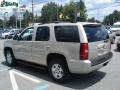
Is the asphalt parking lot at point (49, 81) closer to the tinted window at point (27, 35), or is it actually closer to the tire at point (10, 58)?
the tire at point (10, 58)

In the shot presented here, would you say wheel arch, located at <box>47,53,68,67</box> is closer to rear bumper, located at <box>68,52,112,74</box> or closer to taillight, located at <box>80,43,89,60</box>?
rear bumper, located at <box>68,52,112,74</box>

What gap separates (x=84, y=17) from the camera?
86.6m

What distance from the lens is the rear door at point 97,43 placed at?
7.13m

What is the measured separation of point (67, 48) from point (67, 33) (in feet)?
1.61

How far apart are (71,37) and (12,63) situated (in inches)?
158

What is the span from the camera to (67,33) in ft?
24.2

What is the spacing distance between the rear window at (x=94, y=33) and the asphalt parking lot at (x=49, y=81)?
138cm

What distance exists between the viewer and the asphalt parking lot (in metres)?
7.16

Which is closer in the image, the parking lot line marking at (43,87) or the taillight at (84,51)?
the taillight at (84,51)

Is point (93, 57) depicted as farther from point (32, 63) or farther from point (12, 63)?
point (12, 63)

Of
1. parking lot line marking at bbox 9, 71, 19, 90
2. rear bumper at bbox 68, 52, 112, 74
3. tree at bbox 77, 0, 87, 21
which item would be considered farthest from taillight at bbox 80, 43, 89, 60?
tree at bbox 77, 0, 87, 21

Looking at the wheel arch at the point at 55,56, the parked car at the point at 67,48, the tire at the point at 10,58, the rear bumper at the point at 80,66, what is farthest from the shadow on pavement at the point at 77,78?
the tire at the point at 10,58

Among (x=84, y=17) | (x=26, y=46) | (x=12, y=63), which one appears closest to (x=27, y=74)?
(x=26, y=46)

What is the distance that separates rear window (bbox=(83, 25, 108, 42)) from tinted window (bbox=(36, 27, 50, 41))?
145 centimetres
